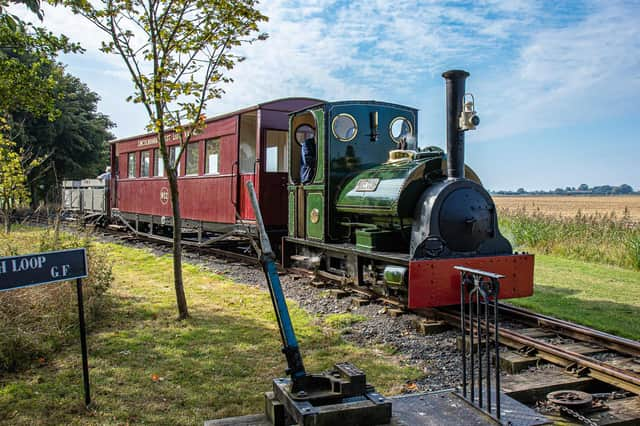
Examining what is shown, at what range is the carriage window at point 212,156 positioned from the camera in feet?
38.7

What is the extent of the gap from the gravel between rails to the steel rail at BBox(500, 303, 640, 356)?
3.03ft

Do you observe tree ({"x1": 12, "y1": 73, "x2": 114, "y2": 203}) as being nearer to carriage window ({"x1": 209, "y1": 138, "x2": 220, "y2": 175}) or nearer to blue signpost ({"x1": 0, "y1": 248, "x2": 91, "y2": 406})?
carriage window ({"x1": 209, "y1": 138, "x2": 220, "y2": 175})

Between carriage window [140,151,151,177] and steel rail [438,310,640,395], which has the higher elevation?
carriage window [140,151,151,177]

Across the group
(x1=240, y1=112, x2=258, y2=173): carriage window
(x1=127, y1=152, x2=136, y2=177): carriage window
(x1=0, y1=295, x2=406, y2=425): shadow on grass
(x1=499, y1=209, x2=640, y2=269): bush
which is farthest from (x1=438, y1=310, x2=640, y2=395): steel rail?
(x1=127, y1=152, x2=136, y2=177): carriage window

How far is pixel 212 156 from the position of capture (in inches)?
472

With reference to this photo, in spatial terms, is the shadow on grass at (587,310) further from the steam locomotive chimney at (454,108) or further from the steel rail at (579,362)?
the steam locomotive chimney at (454,108)

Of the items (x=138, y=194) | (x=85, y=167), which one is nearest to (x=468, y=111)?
(x=138, y=194)

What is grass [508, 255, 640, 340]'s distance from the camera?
628 cm

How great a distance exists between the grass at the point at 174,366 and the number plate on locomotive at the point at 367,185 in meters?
1.87

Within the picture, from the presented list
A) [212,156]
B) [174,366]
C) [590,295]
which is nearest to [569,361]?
[174,366]

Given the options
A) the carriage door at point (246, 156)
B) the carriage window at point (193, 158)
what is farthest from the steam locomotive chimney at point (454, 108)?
the carriage window at point (193, 158)

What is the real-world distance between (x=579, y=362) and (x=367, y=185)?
12.0 ft

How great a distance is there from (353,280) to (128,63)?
404 cm

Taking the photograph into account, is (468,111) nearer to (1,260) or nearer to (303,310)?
(303,310)
